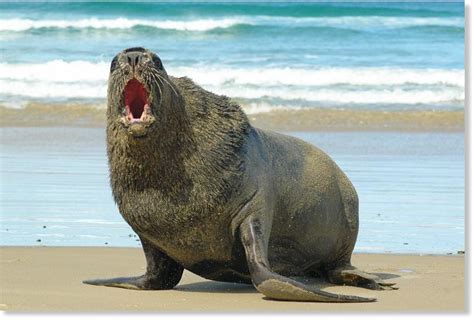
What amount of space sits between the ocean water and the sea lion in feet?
45.2

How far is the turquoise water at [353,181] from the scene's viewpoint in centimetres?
902

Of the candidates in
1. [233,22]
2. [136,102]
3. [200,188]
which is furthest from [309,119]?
[233,22]

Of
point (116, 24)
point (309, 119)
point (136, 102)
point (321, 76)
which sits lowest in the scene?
point (136, 102)

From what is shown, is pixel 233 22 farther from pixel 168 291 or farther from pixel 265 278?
pixel 265 278

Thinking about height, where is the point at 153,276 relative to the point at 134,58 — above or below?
below

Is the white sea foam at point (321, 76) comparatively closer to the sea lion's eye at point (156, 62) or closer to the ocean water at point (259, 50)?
the ocean water at point (259, 50)

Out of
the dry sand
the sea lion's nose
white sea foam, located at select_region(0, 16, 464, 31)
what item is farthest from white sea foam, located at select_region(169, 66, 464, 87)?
the sea lion's nose

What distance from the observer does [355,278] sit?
23.4 feet

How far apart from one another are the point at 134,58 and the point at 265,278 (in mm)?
1439

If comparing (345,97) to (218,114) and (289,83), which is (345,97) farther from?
(218,114)

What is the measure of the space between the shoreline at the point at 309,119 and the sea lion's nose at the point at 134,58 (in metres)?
11.8

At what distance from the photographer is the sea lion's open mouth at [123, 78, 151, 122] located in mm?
6301

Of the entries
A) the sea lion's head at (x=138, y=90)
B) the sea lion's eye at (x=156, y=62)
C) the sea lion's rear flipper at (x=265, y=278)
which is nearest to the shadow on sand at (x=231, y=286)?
the sea lion's rear flipper at (x=265, y=278)

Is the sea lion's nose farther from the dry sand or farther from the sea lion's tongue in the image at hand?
the dry sand
